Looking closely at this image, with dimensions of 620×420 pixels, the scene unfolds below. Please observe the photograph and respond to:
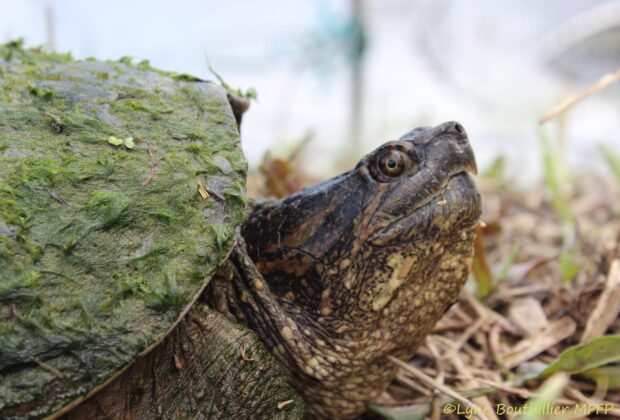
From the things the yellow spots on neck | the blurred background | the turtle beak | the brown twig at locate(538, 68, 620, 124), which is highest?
the blurred background

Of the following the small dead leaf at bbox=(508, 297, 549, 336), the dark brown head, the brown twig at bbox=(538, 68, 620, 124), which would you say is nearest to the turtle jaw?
the dark brown head

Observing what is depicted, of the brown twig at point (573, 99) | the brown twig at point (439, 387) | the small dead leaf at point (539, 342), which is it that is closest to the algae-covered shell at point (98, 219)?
the brown twig at point (439, 387)

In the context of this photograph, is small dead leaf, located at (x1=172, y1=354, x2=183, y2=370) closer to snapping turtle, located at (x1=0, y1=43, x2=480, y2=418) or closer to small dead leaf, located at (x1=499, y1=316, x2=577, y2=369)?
snapping turtle, located at (x1=0, y1=43, x2=480, y2=418)

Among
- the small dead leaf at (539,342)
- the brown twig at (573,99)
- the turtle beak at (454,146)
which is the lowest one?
the small dead leaf at (539,342)

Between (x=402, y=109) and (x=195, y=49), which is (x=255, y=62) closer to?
(x=195, y=49)

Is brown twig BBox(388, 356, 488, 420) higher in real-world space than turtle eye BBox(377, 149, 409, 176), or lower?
lower

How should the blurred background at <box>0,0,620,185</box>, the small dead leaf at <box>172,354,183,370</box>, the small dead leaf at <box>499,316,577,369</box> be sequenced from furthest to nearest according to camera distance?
the blurred background at <box>0,0,620,185</box> < the small dead leaf at <box>499,316,577,369</box> < the small dead leaf at <box>172,354,183,370</box>

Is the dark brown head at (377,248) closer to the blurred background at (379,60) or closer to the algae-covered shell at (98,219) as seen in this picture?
the algae-covered shell at (98,219)

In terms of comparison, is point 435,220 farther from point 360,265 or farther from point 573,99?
point 573,99
